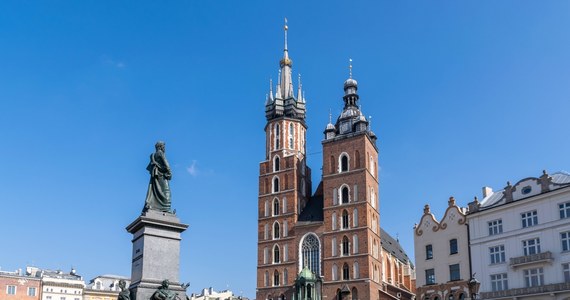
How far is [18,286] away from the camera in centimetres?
A: 6706

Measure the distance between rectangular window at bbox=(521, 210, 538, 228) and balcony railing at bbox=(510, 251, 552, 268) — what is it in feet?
6.61

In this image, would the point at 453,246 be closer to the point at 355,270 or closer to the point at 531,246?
the point at 531,246

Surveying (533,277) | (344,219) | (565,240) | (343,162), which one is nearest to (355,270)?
(344,219)

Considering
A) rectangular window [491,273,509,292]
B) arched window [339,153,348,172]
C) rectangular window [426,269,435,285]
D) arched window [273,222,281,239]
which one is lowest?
rectangular window [491,273,509,292]

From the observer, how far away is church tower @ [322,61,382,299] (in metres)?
64.0

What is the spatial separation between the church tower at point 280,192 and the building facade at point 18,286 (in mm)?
22965

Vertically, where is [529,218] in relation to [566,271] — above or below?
above

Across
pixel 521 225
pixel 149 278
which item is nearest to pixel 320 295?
pixel 521 225

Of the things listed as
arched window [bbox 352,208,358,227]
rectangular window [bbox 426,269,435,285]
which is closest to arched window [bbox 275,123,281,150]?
arched window [bbox 352,208,358,227]

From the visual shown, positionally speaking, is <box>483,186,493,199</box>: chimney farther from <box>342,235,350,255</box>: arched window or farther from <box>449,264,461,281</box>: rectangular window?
<box>342,235,350,255</box>: arched window

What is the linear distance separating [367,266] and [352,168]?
1025 cm

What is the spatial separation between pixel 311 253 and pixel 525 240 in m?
29.9

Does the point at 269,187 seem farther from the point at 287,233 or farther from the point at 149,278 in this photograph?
the point at 149,278

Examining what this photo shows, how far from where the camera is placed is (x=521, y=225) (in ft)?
134
